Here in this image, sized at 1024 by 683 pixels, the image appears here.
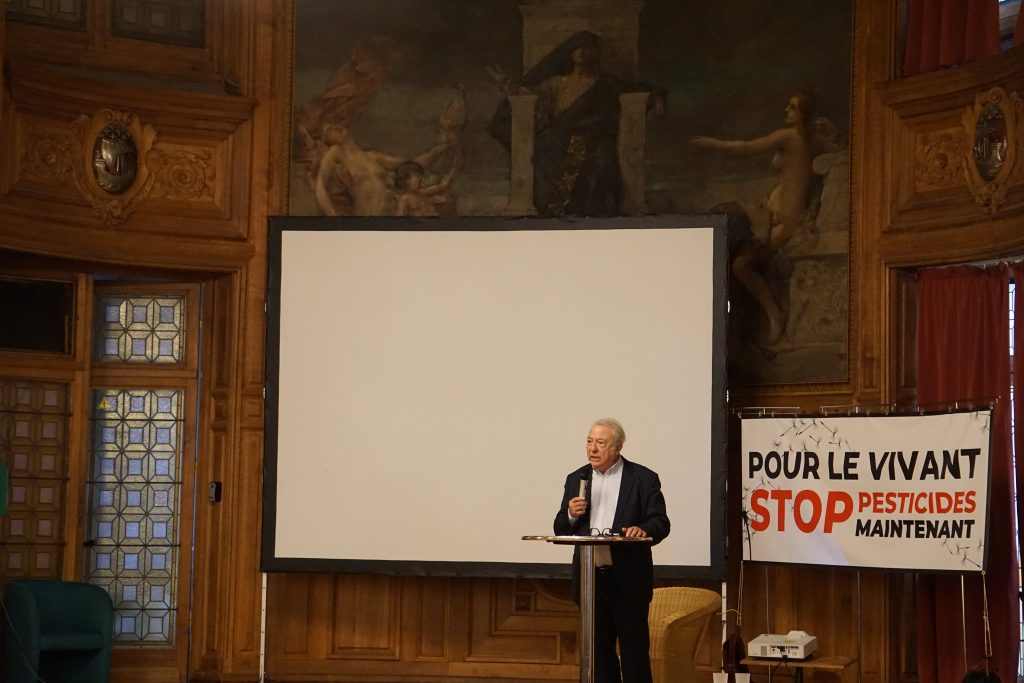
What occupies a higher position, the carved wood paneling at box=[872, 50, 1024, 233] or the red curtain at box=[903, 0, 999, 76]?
the red curtain at box=[903, 0, 999, 76]

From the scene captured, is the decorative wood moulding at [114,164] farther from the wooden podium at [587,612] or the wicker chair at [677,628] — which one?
the wooden podium at [587,612]

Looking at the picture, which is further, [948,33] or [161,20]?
[161,20]

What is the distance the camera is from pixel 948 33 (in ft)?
28.4

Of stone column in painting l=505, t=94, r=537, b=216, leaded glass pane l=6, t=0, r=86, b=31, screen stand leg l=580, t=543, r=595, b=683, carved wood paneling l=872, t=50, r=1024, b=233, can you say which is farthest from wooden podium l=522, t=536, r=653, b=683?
leaded glass pane l=6, t=0, r=86, b=31

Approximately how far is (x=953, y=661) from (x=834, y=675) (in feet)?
2.58

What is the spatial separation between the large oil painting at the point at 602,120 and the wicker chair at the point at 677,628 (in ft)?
5.66

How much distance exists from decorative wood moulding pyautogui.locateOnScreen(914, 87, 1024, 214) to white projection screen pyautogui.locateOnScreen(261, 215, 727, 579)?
1412mm

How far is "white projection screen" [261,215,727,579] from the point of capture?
8.71 m

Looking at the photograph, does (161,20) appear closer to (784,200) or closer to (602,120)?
(602,120)

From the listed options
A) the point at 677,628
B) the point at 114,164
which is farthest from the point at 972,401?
the point at 114,164

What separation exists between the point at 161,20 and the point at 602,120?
3.11 meters

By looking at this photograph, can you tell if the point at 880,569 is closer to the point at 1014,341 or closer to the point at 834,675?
the point at 834,675

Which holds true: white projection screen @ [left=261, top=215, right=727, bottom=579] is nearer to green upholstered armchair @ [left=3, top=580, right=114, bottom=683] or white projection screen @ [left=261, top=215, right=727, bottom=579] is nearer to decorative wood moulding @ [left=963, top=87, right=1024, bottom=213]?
green upholstered armchair @ [left=3, top=580, right=114, bottom=683]

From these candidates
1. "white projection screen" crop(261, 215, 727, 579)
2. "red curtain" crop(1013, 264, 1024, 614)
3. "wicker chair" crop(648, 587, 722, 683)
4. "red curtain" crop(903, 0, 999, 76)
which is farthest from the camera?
"white projection screen" crop(261, 215, 727, 579)
